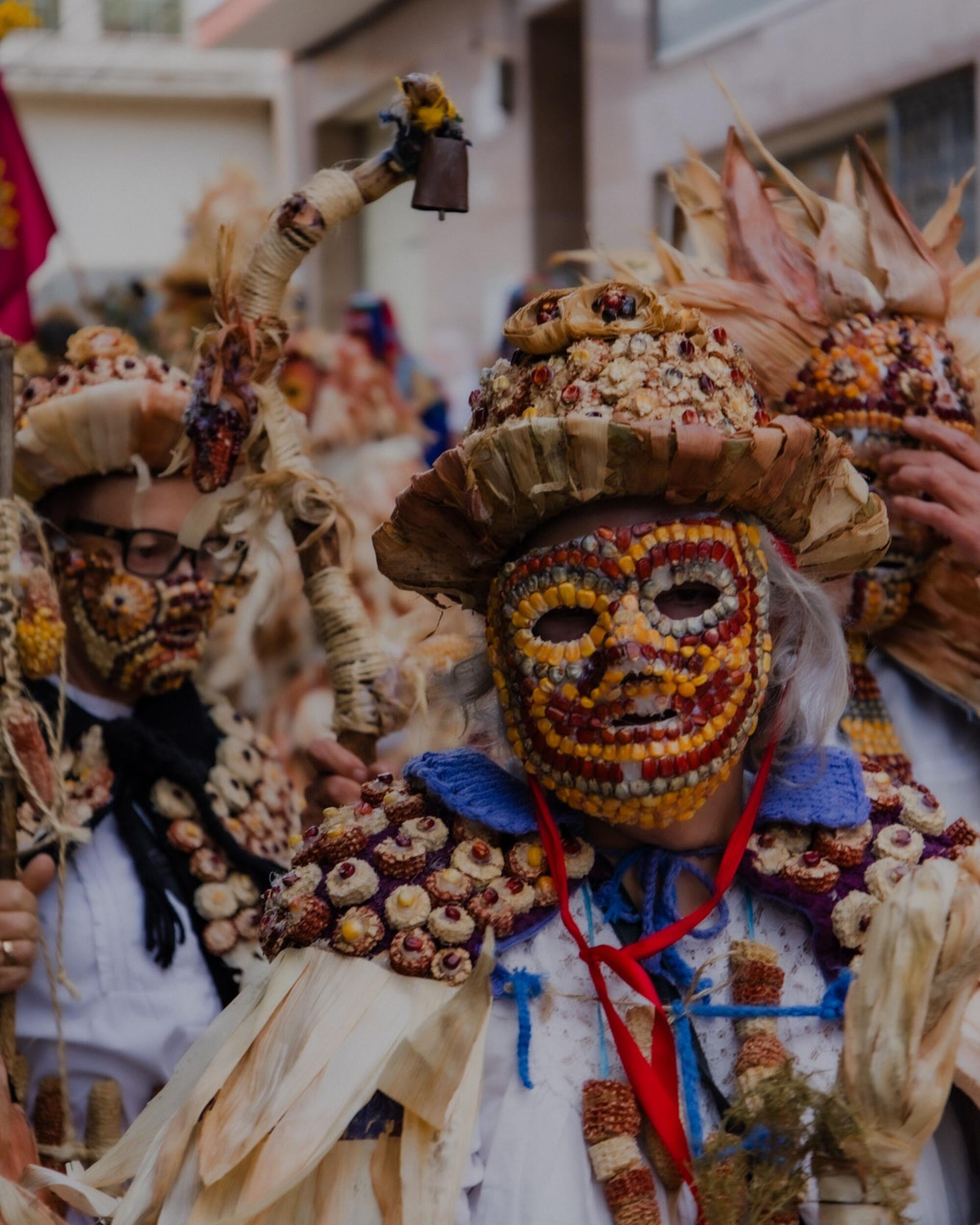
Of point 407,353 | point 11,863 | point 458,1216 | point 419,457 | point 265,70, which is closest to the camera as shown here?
point 458,1216

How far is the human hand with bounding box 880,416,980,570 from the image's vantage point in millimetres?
3342

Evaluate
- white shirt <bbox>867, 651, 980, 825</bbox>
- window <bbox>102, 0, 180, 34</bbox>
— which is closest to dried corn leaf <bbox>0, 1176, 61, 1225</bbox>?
white shirt <bbox>867, 651, 980, 825</bbox>

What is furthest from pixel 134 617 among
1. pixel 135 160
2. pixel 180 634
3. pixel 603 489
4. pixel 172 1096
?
pixel 135 160

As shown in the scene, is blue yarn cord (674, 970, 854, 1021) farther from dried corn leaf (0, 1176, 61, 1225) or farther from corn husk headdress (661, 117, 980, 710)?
corn husk headdress (661, 117, 980, 710)

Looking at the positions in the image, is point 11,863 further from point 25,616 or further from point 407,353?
point 407,353

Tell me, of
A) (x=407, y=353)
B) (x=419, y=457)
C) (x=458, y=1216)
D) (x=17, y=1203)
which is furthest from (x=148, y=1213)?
(x=407, y=353)

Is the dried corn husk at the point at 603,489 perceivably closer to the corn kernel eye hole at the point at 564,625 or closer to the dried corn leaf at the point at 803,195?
the corn kernel eye hole at the point at 564,625

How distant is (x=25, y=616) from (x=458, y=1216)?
1.61 meters

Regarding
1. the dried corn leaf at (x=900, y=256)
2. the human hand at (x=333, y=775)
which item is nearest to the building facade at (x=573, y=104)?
the dried corn leaf at (x=900, y=256)

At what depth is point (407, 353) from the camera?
355 inches

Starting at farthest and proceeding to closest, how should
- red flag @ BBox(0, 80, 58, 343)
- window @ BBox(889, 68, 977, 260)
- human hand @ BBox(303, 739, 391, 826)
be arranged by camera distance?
window @ BBox(889, 68, 977, 260) → red flag @ BBox(0, 80, 58, 343) → human hand @ BBox(303, 739, 391, 826)

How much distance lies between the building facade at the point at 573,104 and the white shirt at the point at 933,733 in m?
1.33

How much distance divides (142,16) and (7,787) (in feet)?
63.7

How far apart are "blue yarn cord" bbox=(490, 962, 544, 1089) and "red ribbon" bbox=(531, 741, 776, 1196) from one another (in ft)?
0.28
